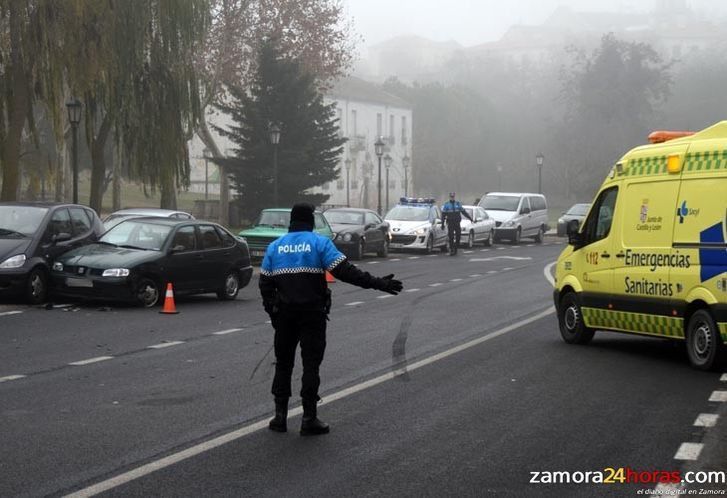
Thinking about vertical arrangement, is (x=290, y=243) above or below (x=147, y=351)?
above

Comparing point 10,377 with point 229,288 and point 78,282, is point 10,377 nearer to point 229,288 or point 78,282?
point 78,282

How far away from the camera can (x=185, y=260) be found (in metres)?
20.5

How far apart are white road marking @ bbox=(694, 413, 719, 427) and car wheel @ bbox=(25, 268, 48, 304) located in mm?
12541

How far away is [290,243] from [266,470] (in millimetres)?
1911

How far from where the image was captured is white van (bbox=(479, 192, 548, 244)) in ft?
160

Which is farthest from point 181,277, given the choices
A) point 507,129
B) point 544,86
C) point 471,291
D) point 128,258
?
point 544,86

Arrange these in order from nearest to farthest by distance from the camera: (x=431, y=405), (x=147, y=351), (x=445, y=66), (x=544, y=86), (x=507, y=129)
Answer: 1. (x=431, y=405)
2. (x=147, y=351)
3. (x=507, y=129)
4. (x=544, y=86)
5. (x=445, y=66)

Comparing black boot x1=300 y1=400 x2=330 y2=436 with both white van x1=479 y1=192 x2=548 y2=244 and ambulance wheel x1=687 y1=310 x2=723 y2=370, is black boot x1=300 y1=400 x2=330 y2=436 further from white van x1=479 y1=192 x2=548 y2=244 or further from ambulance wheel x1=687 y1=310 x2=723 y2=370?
white van x1=479 y1=192 x2=548 y2=244

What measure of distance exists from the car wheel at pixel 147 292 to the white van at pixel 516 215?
1175 inches

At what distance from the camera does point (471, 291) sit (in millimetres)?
23953

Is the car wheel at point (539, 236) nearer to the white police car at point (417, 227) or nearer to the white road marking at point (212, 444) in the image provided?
the white police car at point (417, 227)

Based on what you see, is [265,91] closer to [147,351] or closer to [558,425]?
[147,351]

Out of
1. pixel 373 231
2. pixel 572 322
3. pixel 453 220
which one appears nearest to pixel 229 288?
pixel 572 322

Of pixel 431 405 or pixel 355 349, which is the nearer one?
pixel 431 405
